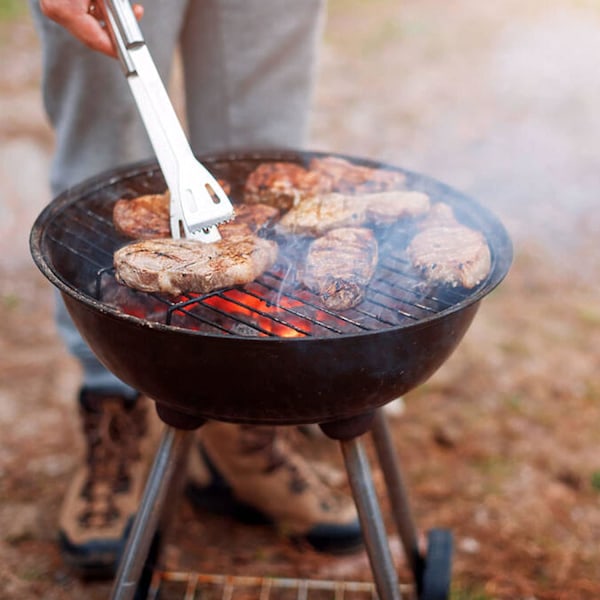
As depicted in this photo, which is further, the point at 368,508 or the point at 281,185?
the point at 281,185

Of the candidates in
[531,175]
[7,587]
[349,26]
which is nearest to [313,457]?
[7,587]

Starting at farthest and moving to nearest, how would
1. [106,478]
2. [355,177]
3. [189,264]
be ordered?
[106,478], [355,177], [189,264]

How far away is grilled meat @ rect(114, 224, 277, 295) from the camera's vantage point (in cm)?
159

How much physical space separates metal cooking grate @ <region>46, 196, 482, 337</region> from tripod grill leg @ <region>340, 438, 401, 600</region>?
340 mm

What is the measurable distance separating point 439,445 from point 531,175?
2.94 m

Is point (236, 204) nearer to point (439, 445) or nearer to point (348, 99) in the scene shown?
point (439, 445)

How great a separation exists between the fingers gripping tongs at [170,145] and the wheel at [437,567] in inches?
48.6

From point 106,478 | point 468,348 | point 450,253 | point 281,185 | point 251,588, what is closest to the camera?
point 450,253

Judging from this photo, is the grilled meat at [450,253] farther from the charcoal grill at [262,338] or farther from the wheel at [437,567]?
the wheel at [437,567]

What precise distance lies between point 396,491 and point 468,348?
1.68 meters

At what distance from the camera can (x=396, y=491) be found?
2.21 meters

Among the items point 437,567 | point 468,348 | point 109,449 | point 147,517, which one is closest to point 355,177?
point 147,517

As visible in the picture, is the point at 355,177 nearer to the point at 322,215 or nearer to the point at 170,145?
the point at 322,215

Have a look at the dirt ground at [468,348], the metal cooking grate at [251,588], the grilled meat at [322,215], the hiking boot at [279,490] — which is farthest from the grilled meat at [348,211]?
the dirt ground at [468,348]
